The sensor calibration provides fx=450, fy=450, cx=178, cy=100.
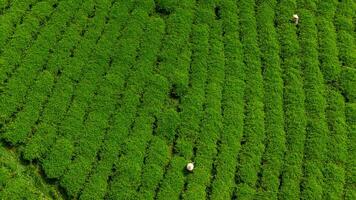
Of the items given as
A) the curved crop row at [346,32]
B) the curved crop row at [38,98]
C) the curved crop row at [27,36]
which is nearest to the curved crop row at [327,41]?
the curved crop row at [346,32]

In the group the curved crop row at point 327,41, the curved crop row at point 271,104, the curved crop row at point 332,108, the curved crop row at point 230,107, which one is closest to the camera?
the curved crop row at point 230,107

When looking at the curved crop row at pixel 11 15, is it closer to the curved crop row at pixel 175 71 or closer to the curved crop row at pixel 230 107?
the curved crop row at pixel 175 71

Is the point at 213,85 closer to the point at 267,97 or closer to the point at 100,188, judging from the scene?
the point at 267,97

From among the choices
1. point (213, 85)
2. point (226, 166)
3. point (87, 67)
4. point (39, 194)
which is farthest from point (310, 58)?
point (39, 194)

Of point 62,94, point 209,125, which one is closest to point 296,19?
point 209,125

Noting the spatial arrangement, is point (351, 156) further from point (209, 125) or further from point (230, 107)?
point (209, 125)

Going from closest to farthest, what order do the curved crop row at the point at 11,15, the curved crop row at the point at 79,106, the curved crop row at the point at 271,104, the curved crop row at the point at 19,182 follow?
the curved crop row at the point at 19,182 → the curved crop row at the point at 79,106 → the curved crop row at the point at 271,104 → the curved crop row at the point at 11,15
